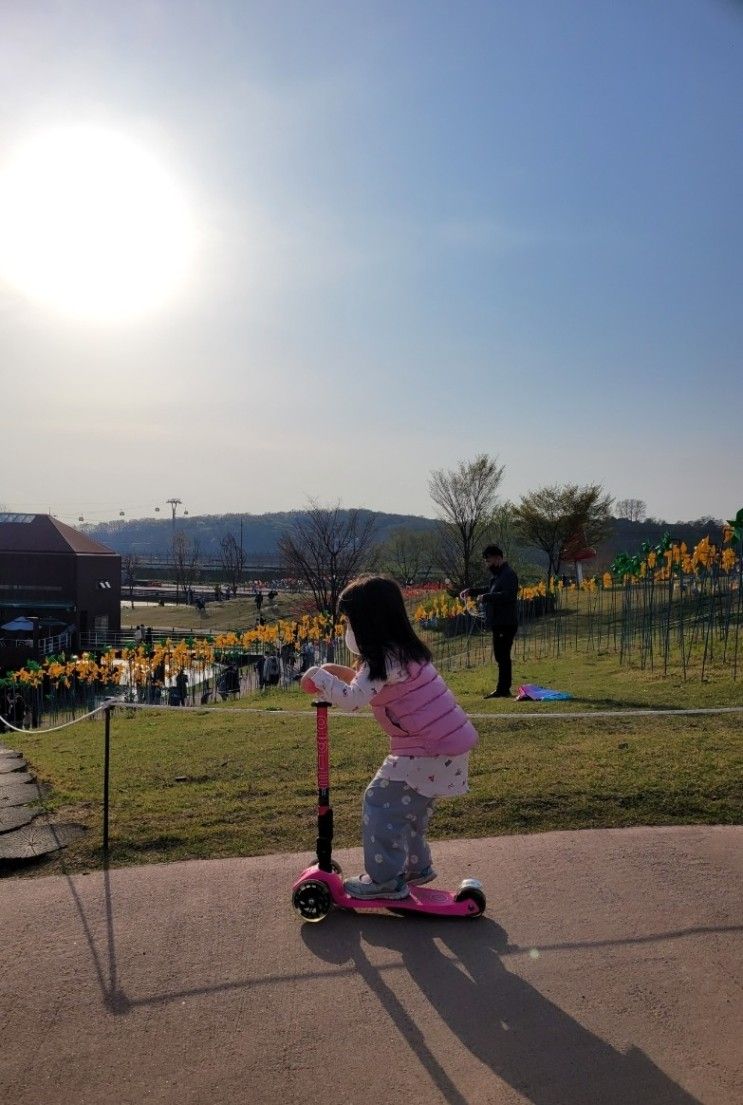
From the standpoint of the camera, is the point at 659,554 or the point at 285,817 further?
the point at 659,554

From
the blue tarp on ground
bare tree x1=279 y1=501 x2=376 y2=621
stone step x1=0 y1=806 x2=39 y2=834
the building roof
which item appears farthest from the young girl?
the building roof

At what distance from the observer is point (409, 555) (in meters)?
46.2

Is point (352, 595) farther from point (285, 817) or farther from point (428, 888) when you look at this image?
point (285, 817)

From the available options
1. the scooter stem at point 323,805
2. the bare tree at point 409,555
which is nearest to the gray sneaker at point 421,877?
the scooter stem at point 323,805

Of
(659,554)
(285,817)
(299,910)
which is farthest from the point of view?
(659,554)

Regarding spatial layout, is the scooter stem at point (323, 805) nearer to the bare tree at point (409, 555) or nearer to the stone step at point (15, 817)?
the stone step at point (15, 817)

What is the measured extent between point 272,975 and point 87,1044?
718 millimetres

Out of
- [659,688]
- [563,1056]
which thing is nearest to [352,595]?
[563,1056]

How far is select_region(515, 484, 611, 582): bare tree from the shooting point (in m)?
37.1

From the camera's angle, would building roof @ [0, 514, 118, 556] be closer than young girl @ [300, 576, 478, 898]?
No

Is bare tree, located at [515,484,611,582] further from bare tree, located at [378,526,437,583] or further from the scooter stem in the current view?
the scooter stem

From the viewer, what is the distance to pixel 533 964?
3293 millimetres

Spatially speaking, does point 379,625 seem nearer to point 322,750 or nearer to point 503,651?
point 322,750

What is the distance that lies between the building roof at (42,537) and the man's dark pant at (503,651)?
125 feet
